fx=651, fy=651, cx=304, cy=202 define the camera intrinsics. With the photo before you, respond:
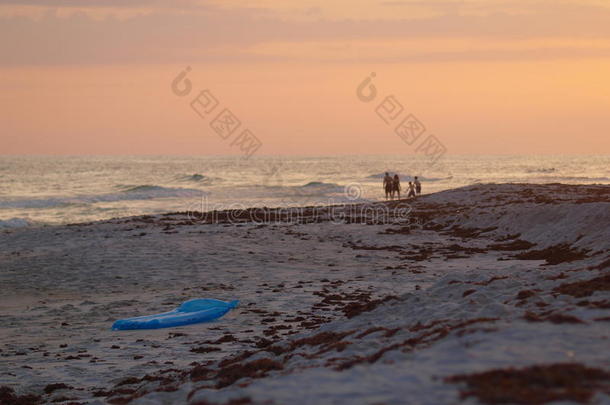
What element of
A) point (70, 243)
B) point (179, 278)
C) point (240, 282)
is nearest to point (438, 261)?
point (240, 282)

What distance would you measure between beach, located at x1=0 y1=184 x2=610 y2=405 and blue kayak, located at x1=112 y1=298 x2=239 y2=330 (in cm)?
25

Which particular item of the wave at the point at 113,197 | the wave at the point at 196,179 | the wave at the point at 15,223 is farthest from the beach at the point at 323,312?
the wave at the point at 196,179

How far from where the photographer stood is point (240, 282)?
18.2 m

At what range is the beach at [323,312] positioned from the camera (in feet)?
21.5

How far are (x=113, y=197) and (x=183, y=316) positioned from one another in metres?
58.0

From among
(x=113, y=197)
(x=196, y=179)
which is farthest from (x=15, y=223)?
(x=196, y=179)

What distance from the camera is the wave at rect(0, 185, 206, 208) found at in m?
61.8

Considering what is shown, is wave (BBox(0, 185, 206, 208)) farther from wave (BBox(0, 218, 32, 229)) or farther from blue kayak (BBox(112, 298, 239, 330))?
blue kayak (BBox(112, 298, 239, 330))

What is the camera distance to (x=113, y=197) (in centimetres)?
6856

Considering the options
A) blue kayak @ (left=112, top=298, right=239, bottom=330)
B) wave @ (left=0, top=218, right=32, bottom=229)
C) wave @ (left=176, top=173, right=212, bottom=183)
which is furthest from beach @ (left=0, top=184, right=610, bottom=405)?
wave @ (left=176, top=173, right=212, bottom=183)

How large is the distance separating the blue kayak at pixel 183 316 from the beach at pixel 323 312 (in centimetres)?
25

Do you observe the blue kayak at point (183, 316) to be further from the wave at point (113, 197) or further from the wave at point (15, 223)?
the wave at point (113, 197)

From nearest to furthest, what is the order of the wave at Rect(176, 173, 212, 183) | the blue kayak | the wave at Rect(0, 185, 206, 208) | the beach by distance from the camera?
the beach
the blue kayak
the wave at Rect(0, 185, 206, 208)
the wave at Rect(176, 173, 212, 183)

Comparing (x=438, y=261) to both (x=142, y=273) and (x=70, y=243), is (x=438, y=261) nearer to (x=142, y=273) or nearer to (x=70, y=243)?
(x=142, y=273)
